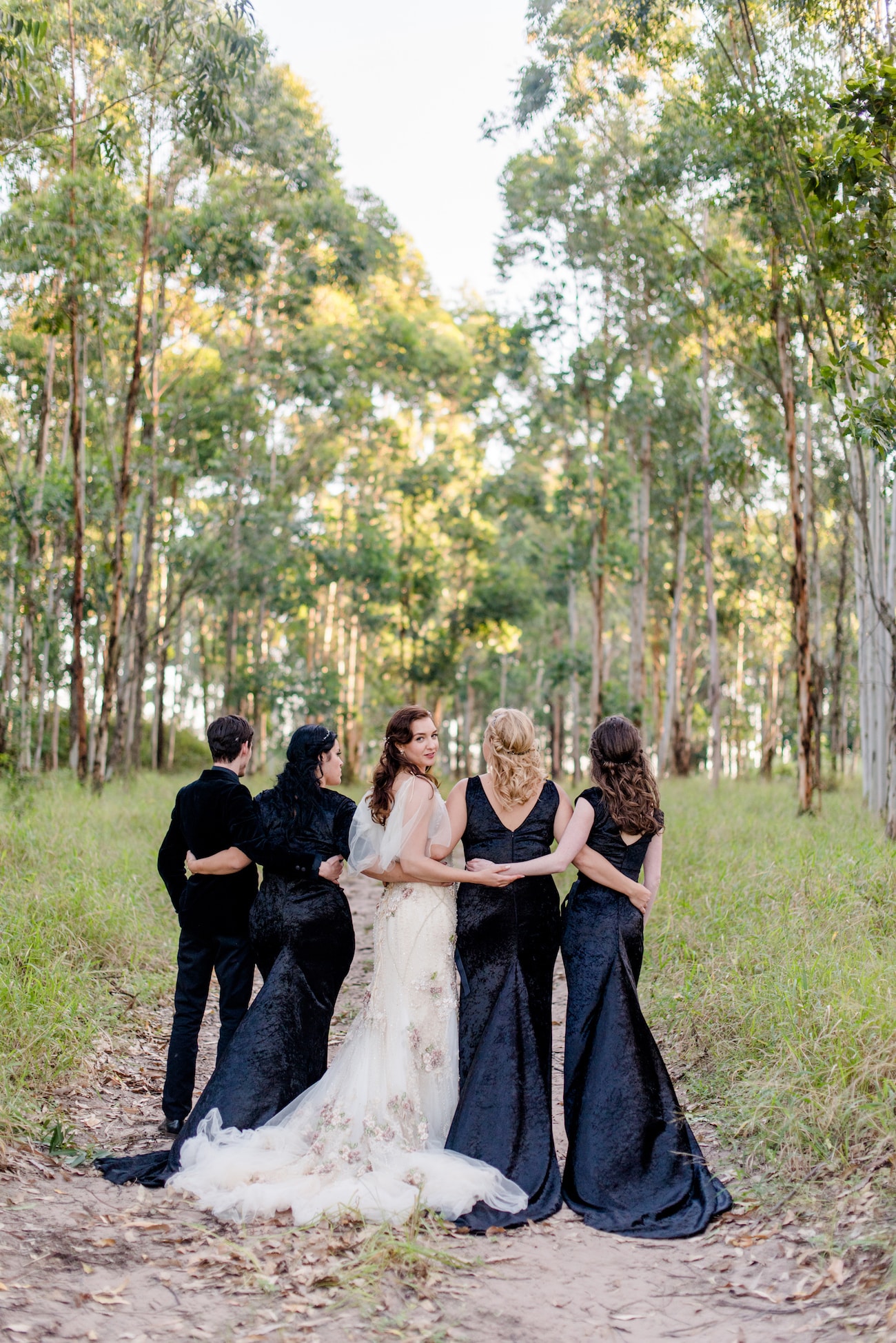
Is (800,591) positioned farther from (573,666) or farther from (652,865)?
(573,666)

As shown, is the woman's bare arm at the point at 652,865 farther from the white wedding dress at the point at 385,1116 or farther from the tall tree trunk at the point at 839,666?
the tall tree trunk at the point at 839,666

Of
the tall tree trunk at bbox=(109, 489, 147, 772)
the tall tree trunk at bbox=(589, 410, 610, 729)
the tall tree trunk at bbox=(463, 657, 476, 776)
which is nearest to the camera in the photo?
the tall tree trunk at bbox=(109, 489, 147, 772)

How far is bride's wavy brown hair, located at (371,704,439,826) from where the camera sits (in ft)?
15.8

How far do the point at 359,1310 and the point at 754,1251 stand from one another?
1.48m

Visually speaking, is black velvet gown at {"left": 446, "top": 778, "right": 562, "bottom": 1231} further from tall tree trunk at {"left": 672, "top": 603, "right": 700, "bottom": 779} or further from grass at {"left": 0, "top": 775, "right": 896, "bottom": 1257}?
tall tree trunk at {"left": 672, "top": 603, "right": 700, "bottom": 779}

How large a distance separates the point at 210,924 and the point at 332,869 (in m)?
Result: 0.79

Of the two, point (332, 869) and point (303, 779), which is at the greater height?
point (303, 779)

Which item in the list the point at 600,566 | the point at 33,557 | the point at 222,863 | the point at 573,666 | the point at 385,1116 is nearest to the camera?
the point at 385,1116

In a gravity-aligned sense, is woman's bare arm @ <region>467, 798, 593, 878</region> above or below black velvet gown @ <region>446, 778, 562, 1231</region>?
above

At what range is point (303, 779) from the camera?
4953 mm

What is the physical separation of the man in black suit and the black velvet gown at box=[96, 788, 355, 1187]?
20cm

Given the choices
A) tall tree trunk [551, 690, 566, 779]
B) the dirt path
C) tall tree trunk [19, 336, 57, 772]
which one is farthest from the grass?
tall tree trunk [551, 690, 566, 779]

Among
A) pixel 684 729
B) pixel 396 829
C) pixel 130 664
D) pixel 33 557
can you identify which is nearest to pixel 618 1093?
pixel 396 829

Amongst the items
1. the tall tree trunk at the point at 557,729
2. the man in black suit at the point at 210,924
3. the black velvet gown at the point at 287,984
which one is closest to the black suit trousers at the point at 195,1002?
the man in black suit at the point at 210,924
